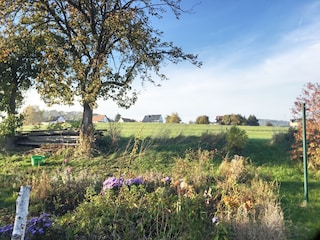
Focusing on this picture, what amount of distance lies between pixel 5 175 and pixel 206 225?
6199 millimetres

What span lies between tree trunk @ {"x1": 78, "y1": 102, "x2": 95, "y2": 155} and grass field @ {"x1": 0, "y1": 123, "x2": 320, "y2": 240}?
0.61 m

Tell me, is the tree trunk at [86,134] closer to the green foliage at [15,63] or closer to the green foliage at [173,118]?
the green foliage at [15,63]

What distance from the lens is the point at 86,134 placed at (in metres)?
12.2

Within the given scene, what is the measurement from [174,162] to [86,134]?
3.92 metres

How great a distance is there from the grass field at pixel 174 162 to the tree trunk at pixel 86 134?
Answer: 2.00 feet

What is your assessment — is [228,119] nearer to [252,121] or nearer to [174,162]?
[252,121]

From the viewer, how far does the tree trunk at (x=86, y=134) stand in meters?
11.7

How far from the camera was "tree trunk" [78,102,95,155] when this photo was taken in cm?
1172

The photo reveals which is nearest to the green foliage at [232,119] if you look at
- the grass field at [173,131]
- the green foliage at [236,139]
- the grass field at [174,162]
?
the grass field at [173,131]

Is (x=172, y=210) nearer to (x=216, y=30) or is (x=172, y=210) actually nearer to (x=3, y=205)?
(x=3, y=205)

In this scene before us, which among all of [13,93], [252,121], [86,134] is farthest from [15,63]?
[252,121]

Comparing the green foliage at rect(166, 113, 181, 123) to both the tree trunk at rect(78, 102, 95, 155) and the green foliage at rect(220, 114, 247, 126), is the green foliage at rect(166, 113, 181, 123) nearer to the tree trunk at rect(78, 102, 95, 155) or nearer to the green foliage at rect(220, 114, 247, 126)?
the green foliage at rect(220, 114, 247, 126)

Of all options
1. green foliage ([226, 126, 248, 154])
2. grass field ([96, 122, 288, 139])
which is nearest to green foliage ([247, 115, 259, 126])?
grass field ([96, 122, 288, 139])

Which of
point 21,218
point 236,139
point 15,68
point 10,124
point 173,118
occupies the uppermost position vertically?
point 15,68
